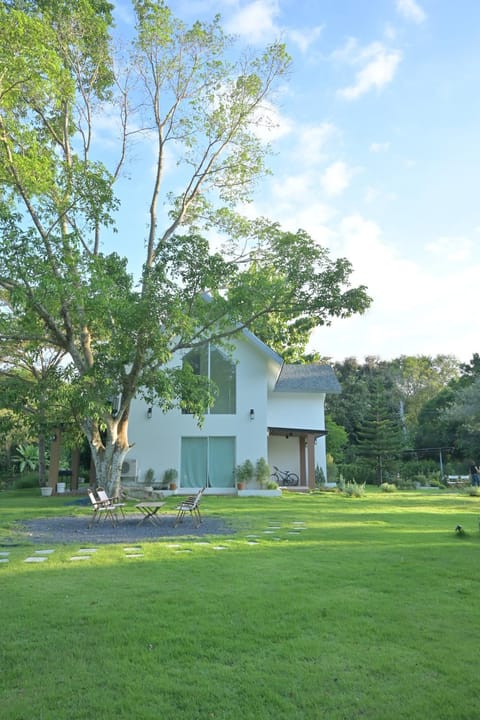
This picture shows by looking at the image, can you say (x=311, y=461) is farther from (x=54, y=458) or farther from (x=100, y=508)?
(x=100, y=508)

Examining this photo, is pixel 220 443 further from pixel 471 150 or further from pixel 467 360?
pixel 467 360

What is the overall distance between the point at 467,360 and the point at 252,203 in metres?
28.5

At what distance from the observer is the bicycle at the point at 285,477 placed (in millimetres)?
23703

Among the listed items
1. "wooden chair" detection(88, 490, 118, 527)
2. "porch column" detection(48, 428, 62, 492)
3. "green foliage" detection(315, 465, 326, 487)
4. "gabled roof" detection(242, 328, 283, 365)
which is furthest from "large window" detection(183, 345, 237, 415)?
"wooden chair" detection(88, 490, 118, 527)

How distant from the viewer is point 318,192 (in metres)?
14.8

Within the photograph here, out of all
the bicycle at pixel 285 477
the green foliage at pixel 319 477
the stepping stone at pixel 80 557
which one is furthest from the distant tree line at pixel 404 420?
the stepping stone at pixel 80 557

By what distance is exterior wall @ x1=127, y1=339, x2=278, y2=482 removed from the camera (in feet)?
64.6

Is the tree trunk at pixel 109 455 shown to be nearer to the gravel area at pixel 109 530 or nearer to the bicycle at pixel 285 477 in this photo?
the gravel area at pixel 109 530

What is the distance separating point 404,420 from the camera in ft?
157

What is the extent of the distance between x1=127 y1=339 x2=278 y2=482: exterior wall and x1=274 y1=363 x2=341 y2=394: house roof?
4450 mm

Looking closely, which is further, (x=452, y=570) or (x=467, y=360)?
(x=467, y=360)

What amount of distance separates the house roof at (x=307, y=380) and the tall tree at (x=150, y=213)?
19.5 feet

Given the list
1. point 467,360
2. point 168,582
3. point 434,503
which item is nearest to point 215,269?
point 434,503

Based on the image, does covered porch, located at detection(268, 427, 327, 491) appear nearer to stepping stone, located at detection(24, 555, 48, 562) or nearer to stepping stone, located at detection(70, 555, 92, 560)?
stepping stone, located at detection(70, 555, 92, 560)
